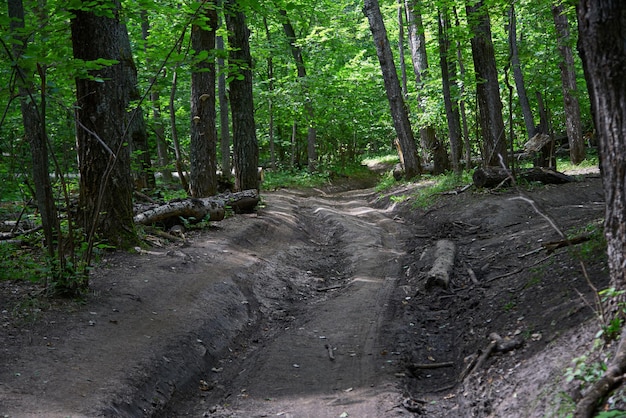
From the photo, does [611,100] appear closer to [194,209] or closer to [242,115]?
[194,209]

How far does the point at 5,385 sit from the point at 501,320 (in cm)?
466

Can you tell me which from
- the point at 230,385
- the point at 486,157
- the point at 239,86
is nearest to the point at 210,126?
the point at 239,86

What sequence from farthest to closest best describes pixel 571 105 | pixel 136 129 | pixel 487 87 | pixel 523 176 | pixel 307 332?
pixel 571 105 < pixel 136 129 < pixel 487 87 < pixel 523 176 < pixel 307 332

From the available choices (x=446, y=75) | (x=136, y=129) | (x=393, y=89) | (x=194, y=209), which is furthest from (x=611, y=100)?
(x=393, y=89)

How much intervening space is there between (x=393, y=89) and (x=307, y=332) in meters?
13.7

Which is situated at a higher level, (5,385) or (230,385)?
(5,385)

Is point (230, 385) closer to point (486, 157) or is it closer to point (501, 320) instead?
point (501, 320)

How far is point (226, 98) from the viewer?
754 inches

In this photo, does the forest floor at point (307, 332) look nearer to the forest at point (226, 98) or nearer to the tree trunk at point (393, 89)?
the forest at point (226, 98)

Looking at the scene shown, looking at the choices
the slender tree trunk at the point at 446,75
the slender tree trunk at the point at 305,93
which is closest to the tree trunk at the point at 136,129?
the slender tree trunk at the point at 446,75

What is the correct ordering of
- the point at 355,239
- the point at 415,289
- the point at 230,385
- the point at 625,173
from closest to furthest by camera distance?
the point at 625,173 → the point at 230,385 → the point at 415,289 → the point at 355,239

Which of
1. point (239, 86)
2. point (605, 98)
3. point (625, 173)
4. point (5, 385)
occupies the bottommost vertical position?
point (5, 385)

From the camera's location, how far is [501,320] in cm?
596

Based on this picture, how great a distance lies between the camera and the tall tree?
376 cm
